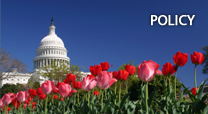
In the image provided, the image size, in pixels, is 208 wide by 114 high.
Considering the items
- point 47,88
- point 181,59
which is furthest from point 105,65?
point 181,59

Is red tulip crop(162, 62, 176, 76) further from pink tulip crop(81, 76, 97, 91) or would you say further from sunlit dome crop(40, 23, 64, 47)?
sunlit dome crop(40, 23, 64, 47)

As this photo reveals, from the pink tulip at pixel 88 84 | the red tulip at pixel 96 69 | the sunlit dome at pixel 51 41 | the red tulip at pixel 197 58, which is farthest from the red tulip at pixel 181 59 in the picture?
the sunlit dome at pixel 51 41

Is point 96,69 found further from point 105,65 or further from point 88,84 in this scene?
point 88,84

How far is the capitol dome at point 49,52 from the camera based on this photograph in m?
87.7

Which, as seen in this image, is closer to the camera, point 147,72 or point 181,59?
point 147,72

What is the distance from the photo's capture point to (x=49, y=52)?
90125 millimetres

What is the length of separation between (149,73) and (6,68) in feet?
109

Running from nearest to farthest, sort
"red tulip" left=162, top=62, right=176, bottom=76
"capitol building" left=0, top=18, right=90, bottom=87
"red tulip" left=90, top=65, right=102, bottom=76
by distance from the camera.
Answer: "red tulip" left=162, top=62, right=176, bottom=76, "red tulip" left=90, top=65, right=102, bottom=76, "capitol building" left=0, top=18, right=90, bottom=87

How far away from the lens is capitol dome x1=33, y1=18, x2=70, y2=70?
87.7m

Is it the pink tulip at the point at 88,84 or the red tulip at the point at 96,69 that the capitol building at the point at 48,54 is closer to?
the red tulip at the point at 96,69

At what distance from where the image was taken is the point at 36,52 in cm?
9519

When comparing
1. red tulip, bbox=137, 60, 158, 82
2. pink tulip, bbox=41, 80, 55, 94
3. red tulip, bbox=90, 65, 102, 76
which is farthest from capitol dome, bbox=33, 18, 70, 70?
red tulip, bbox=137, 60, 158, 82

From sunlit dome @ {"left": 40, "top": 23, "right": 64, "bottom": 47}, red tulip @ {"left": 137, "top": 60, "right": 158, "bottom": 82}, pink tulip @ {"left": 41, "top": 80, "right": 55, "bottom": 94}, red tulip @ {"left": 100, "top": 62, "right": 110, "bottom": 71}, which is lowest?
pink tulip @ {"left": 41, "top": 80, "right": 55, "bottom": 94}

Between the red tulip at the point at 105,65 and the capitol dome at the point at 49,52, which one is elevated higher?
the capitol dome at the point at 49,52
